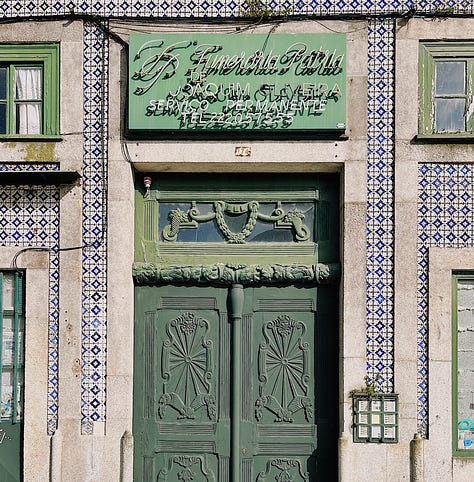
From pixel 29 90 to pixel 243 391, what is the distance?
3.83 m

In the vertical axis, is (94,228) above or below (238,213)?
below

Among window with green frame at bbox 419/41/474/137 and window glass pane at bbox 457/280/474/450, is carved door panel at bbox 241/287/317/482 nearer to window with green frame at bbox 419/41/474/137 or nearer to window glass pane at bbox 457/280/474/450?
window glass pane at bbox 457/280/474/450

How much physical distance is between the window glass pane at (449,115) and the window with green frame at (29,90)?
390 cm

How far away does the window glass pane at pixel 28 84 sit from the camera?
10.1 metres

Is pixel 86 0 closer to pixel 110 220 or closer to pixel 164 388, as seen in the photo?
pixel 110 220

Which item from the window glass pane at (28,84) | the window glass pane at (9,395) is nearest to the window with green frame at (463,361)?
the window glass pane at (9,395)

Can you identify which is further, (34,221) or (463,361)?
(34,221)

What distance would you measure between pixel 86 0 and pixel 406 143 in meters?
3.60

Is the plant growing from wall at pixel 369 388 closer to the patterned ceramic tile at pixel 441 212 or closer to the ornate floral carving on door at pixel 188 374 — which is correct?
the patterned ceramic tile at pixel 441 212

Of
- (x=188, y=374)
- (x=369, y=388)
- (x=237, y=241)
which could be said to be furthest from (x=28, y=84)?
(x=369, y=388)

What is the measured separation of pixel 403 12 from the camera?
9.87 m

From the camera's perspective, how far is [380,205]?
980 cm

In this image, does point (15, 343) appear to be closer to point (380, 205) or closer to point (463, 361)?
point (380, 205)

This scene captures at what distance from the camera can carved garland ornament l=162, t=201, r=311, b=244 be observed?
10133mm
